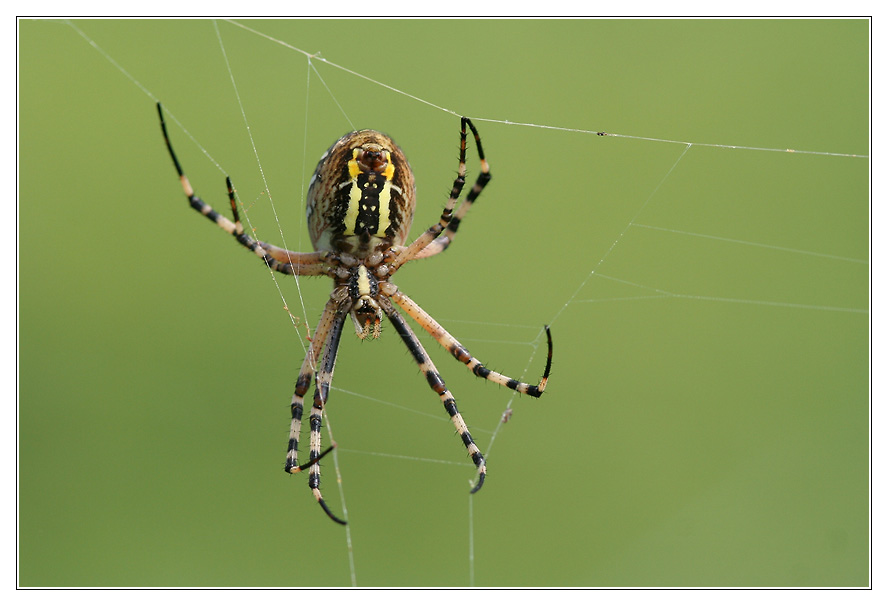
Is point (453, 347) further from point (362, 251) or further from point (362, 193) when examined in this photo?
point (362, 193)

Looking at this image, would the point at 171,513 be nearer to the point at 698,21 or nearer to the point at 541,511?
the point at 541,511

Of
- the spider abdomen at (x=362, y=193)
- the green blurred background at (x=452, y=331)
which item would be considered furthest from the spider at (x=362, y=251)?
the green blurred background at (x=452, y=331)

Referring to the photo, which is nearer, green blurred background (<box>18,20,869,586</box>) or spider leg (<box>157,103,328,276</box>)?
spider leg (<box>157,103,328,276</box>)

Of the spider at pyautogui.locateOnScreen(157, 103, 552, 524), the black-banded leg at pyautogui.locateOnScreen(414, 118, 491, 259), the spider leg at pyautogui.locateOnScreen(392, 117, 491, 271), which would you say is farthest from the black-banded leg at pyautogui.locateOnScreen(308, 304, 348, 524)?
the black-banded leg at pyautogui.locateOnScreen(414, 118, 491, 259)

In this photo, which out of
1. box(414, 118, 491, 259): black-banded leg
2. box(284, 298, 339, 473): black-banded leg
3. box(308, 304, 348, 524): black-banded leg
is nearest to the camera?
box(414, 118, 491, 259): black-banded leg

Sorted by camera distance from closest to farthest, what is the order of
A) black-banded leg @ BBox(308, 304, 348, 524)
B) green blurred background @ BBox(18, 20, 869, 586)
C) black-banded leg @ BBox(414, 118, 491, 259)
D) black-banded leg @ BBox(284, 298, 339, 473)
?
black-banded leg @ BBox(414, 118, 491, 259) → black-banded leg @ BBox(308, 304, 348, 524) → black-banded leg @ BBox(284, 298, 339, 473) → green blurred background @ BBox(18, 20, 869, 586)

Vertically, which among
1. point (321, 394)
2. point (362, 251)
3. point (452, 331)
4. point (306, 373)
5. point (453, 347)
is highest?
point (362, 251)

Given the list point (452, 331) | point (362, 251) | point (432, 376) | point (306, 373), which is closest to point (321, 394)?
point (306, 373)

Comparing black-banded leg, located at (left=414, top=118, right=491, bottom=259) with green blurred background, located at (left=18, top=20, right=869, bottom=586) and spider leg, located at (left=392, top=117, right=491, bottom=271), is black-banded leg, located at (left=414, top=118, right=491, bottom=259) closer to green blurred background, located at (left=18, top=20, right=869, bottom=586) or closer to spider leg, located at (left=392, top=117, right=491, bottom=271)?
spider leg, located at (left=392, top=117, right=491, bottom=271)
